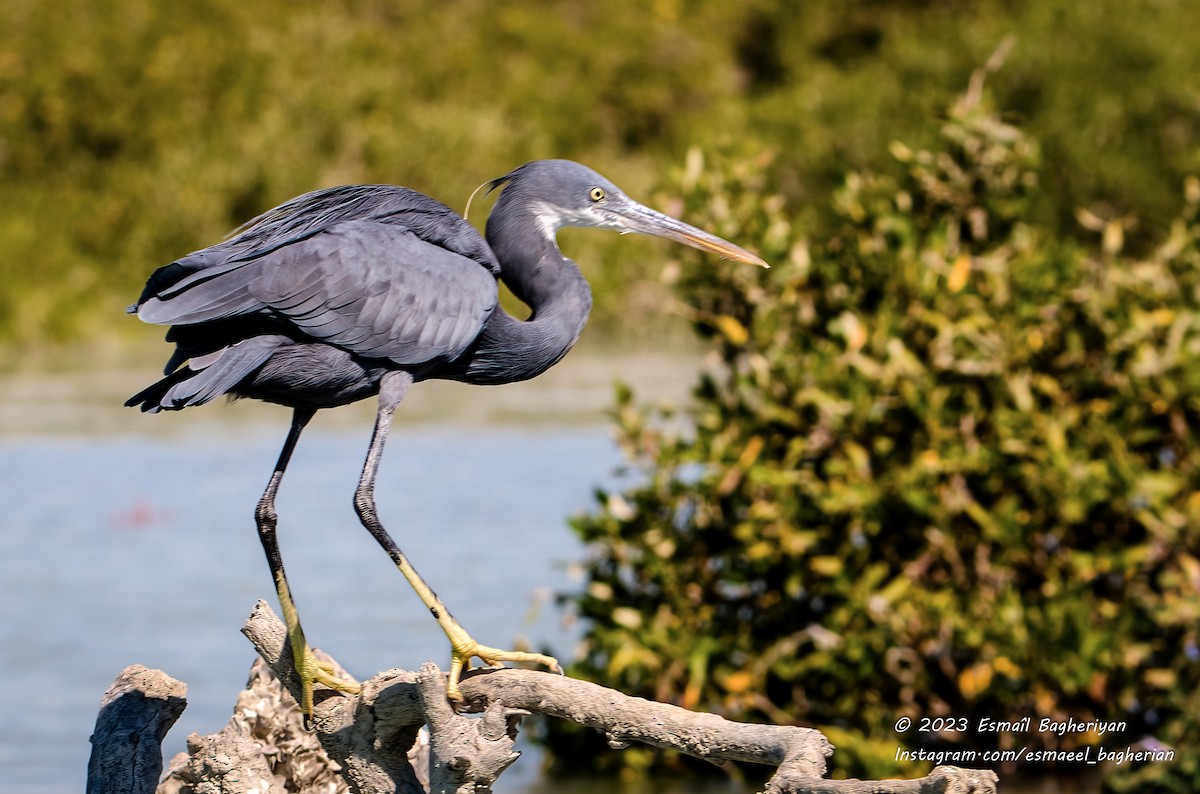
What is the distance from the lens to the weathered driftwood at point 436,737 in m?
3.52

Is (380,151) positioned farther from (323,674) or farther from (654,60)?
(323,674)

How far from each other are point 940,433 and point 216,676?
4.75 m

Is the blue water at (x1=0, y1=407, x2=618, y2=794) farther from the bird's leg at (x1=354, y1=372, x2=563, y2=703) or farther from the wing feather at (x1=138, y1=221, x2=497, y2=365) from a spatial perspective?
the wing feather at (x1=138, y1=221, x2=497, y2=365)

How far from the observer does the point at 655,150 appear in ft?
→ 110

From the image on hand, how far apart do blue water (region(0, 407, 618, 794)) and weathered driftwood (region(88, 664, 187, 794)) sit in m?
2.77

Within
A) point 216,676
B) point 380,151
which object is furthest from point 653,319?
point 216,676

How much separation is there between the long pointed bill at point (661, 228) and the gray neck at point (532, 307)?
8.8 inches

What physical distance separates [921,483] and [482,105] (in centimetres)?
2502

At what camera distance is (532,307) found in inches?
198

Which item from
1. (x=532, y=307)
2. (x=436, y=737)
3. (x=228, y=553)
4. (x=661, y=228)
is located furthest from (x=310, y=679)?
(x=228, y=553)

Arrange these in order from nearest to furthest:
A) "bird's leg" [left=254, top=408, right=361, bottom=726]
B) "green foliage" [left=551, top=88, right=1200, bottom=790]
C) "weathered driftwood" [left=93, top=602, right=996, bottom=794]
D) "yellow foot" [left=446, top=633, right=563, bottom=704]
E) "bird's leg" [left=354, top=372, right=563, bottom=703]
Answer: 1. "weathered driftwood" [left=93, top=602, right=996, bottom=794]
2. "yellow foot" [left=446, top=633, right=563, bottom=704]
3. "bird's leg" [left=354, top=372, right=563, bottom=703]
4. "bird's leg" [left=254, top=408, right=361, bottom=726]
5. "green foliage" [left=551, top=88, right=1200, bottom=790]

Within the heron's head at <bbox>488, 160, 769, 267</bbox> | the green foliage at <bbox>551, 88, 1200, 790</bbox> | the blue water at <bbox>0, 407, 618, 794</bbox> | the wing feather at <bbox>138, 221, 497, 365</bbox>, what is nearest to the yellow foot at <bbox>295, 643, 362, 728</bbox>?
the wing feather at <bbox>138, 221, 497, 365</bbox>

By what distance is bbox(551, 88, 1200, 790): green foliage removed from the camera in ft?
23.3

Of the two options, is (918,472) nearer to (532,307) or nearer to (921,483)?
(921,483)
